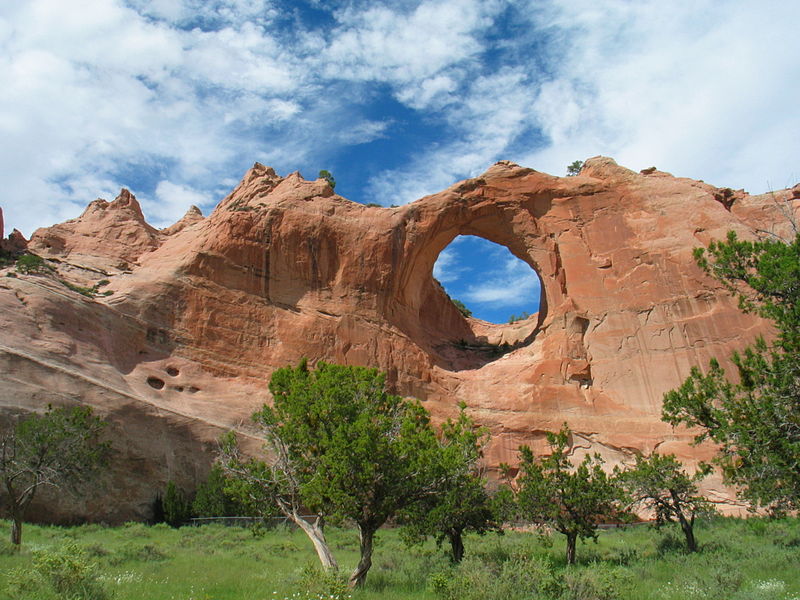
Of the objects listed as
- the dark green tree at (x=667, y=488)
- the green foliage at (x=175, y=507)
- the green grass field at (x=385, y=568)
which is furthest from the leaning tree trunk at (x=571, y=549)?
the green foliage at (x=175, y=507)

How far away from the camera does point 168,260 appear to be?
3512cm

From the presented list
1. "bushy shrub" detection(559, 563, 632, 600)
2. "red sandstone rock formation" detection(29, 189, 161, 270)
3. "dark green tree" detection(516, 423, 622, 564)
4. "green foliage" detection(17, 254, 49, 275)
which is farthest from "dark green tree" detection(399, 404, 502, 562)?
"red sandstone rock formation" detection(29, 189, 161, 270)

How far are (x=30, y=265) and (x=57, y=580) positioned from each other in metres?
24.1

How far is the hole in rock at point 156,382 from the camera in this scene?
29.2m

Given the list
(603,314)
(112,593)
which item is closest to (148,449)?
(112,593)

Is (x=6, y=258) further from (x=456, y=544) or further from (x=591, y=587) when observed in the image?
(x=591, y=587)

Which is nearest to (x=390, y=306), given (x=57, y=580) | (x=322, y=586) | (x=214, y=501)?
(x=214, y=501)

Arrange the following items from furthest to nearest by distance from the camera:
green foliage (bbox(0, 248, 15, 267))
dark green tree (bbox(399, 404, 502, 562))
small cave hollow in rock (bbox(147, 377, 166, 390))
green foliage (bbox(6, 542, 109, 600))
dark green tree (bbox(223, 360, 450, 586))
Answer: green foliage (bbox(0, 248, 15, 267)), small cave hollow in rock (bbox(147, 377, 166, 390)), dark green tree (bbox(399, 404, 502, 562)), dark green tree (bbox(223, 360, 450, 586)), green foliage (bbox(6, 542, 109, 600))

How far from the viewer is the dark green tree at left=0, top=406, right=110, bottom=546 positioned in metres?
19.1

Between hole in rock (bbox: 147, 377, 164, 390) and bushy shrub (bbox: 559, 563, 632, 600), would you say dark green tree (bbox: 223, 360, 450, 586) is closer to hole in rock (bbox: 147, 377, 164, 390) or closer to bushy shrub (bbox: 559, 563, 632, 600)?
bushy shrub (bbox: 559, 563, 632, 600)

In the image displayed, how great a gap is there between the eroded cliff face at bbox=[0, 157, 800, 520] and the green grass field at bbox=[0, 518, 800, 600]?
613 cm

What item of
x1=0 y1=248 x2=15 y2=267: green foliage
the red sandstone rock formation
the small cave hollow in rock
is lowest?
the small cave hollow in rock

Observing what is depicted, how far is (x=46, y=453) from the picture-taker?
1973cm

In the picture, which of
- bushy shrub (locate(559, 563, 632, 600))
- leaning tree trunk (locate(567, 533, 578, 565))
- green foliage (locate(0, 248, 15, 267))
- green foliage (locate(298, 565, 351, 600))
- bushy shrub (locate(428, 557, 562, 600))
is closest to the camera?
green foliage (locate(298, 565, 351, 600))
